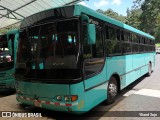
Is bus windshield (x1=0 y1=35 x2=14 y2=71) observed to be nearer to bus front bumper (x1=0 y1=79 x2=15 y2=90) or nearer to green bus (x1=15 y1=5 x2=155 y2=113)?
bus front bumper (x1=0 y1=79 x2=15 y2=90)

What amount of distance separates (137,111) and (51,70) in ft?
9.47

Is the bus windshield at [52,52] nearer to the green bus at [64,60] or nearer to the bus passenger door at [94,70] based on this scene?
the green bus at [64,60]

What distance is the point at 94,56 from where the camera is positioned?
5.68m

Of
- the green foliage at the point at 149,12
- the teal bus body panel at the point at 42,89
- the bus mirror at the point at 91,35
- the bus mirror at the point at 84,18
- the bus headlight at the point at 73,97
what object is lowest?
the bus headlight at the point at 73,97

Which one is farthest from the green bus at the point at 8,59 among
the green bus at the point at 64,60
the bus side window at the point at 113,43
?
the bus side window at the point at 113,43

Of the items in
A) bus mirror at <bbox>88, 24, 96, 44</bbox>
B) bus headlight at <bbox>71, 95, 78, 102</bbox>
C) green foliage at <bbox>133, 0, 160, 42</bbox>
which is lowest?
bus headlight at <bbox>71, 95, 78, 102</bbox>

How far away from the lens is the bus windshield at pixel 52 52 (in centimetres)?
496

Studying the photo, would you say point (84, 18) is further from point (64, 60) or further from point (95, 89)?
point (95, 89)

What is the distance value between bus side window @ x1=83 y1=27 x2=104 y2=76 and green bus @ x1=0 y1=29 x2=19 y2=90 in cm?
423

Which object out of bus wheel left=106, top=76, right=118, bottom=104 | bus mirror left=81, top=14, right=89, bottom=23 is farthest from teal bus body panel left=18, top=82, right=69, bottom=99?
bus wheel left=106, top=76, right=118, bottom=104

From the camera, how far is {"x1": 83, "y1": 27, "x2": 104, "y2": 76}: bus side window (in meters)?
5.23

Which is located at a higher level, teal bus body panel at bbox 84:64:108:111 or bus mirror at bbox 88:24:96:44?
bus mirror at bbox 88:24:96:44

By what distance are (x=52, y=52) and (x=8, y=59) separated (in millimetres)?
4363

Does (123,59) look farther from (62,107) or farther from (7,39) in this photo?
(7,39)
